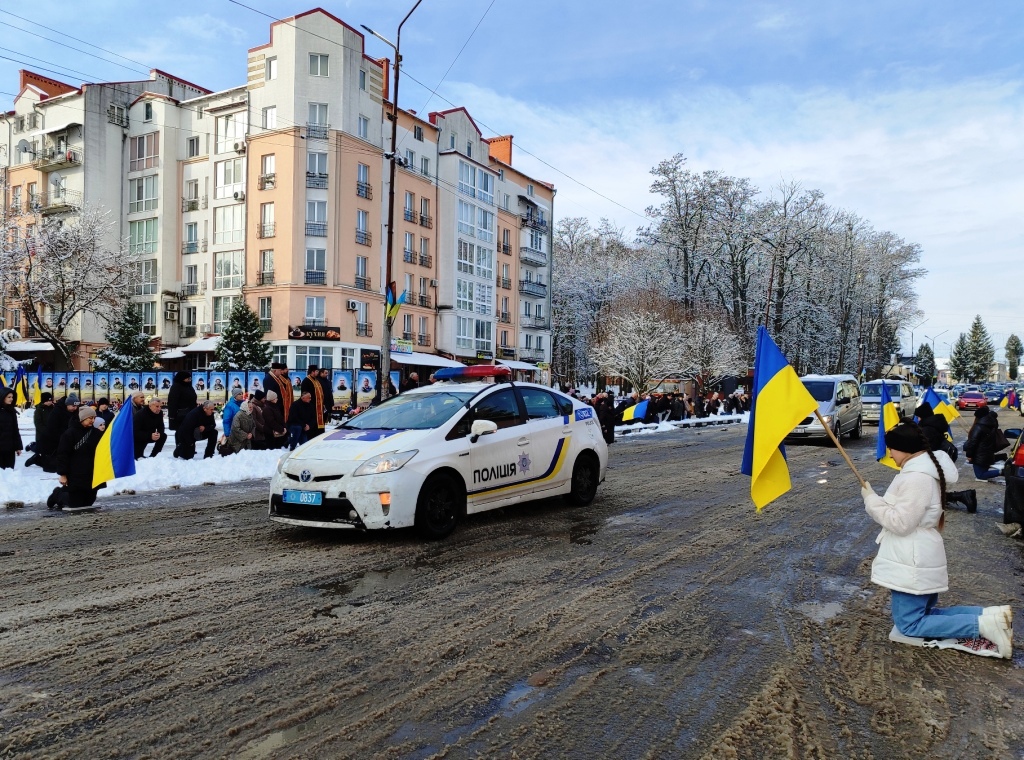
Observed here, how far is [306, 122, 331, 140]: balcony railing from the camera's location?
4175 cm

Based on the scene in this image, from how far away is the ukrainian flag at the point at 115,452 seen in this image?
31.1 feet

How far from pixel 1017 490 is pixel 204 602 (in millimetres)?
8190

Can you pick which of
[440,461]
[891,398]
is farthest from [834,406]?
[440,461]

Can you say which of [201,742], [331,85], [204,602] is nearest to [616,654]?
[201,742]

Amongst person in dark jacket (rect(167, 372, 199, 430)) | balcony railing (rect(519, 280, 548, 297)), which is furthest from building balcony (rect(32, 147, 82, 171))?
person in dark jacket (rect(167, 372, 199, 430))

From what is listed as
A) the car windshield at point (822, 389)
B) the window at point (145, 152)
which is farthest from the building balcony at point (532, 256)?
the car windshield at point (822, 389)

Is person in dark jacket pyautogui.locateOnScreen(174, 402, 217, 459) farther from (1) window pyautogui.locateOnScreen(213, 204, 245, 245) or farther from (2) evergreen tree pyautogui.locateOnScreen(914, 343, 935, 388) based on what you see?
(2) evergreen tree pyautogui.locateOnScreen(914, 343, 935, 388)

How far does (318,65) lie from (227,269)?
12.6m

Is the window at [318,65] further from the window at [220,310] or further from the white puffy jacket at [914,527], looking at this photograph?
the white puffy jacket at [914,527]

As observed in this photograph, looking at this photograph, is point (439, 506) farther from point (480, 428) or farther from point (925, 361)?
point (925, 361)

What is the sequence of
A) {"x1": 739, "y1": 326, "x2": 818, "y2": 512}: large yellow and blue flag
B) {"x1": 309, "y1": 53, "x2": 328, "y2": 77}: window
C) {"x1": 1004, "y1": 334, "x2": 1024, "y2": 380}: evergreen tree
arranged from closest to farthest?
1. {"x1": 739, "y1": 326, "x2": 818, "y2": 512}: large yellow and blue flag
2. {"x1": 309, "y1": 53, "x2": 328, "y2": 77}: window
3. {"x1": 1004, "y1": 334, "x2": 1024, "y2": 380}: evergreen tree

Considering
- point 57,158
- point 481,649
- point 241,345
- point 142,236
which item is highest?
point 57,158

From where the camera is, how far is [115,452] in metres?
9.66

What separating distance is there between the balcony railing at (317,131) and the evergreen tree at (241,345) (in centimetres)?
1060
